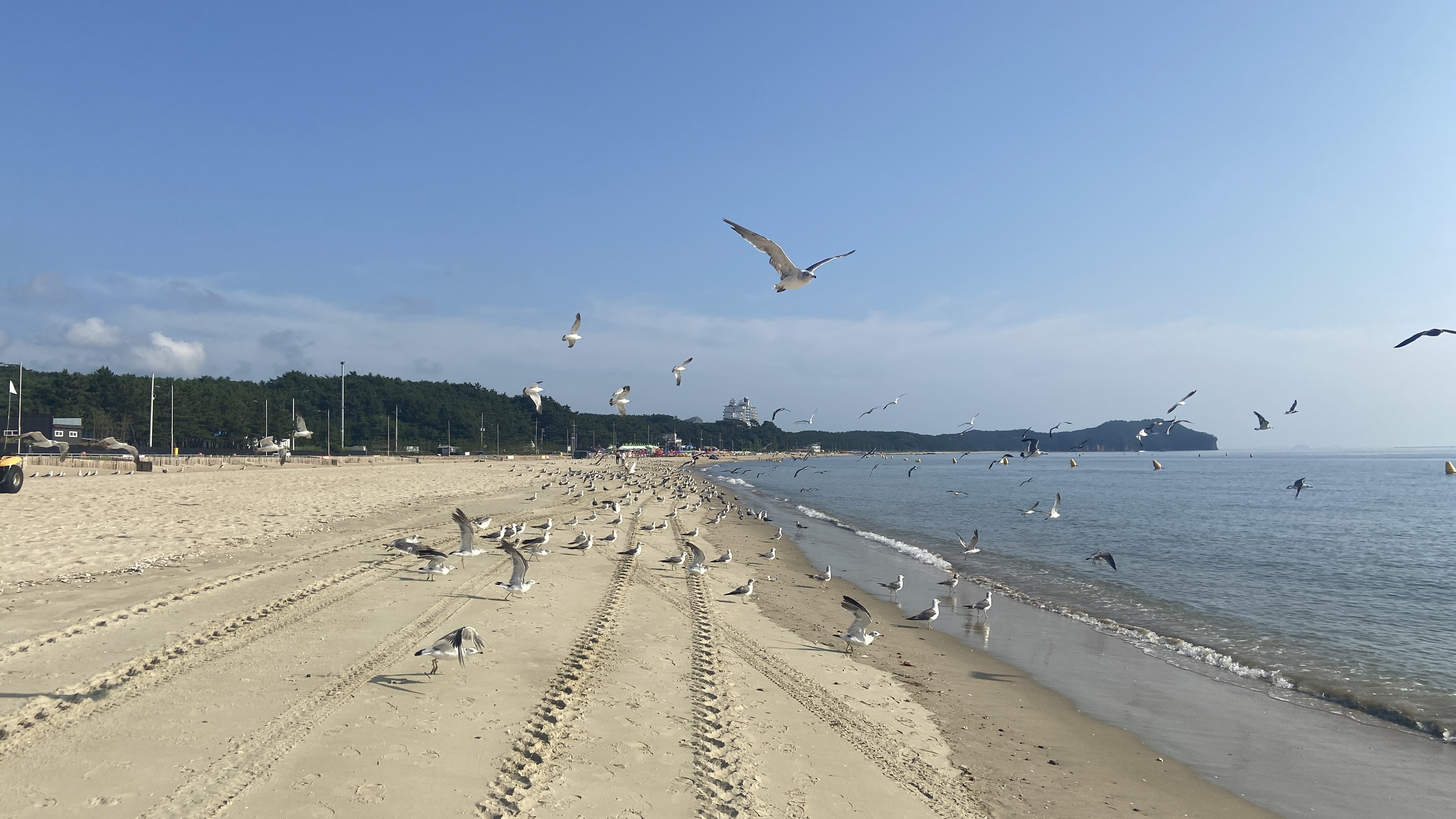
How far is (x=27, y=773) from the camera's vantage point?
512cm

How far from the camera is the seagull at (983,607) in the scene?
45.7 ft

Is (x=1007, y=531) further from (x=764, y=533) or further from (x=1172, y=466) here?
(x=1172, y=466)

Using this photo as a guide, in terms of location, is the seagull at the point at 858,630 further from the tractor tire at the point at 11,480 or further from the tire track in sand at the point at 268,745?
the tractor tire at the point at 11,480

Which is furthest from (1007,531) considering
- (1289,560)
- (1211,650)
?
(1211,650)

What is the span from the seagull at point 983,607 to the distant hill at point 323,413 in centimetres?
1864

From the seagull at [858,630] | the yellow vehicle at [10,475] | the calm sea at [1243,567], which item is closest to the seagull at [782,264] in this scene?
the seagull at [858,630]

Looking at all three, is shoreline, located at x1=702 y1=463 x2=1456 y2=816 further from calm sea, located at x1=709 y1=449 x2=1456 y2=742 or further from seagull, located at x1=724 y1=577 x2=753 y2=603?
seagull, located at x1=724 y1=577 x2=753 y2=603

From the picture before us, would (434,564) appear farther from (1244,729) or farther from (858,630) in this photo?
(1244,729)

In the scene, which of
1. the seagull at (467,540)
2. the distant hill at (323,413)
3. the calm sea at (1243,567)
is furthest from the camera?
the distant hill at (323,413)

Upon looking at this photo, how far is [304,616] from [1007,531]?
2621 centimetres

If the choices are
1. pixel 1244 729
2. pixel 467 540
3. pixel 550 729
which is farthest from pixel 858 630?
pixel 467 540

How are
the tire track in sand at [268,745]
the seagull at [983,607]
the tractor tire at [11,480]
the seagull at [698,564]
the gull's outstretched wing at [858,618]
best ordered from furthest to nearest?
the tractor tire at [11,480] → the seagull at [698,564] → the seagull at [983,607] → the gull's outstretched wing at [858,618] → the tire track in sand at [268,745]

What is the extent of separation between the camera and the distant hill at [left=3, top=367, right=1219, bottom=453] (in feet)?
250

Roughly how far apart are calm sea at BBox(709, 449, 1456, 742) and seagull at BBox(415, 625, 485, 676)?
10.8 metres
